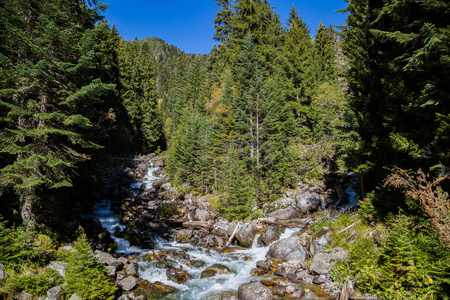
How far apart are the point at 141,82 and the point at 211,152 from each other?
1559 inches

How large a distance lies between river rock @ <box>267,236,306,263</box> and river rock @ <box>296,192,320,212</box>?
6222 millimetres

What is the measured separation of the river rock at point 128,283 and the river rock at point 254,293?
4933 millimetres

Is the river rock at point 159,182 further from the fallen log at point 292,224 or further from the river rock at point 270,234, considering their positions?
the river rock at point 270,234

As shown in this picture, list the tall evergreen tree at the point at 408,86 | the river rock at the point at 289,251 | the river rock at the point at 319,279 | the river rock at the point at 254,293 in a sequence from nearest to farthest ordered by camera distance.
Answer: the tall evergreen tree at the point at 408,86
the river rock at the point at 254,293
the river rock at the point at 319,279
the river rock at the point at 289,251

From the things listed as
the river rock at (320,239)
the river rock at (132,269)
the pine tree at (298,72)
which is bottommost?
the river rock at (132,269)

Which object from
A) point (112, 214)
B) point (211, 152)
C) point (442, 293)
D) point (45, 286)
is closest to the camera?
point (442, 293)

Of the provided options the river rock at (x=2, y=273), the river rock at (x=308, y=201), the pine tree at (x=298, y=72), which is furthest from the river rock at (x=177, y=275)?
the pine tree at (x=298, y=72)

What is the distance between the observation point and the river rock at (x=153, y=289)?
32.1ft

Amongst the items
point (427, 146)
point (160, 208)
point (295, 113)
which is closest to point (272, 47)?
point (295, 113)

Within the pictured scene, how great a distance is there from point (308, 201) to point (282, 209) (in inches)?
97.6

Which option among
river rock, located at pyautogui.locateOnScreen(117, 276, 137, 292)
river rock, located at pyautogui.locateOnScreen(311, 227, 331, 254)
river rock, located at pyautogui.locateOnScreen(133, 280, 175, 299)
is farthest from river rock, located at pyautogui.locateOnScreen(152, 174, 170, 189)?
river rock, located at pyautogui.locateOnScreen(311, 227, 331, 254)

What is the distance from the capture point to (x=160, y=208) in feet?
74.1

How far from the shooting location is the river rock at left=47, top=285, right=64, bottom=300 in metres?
6.93

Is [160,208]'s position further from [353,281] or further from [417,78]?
Result: [417,78]
